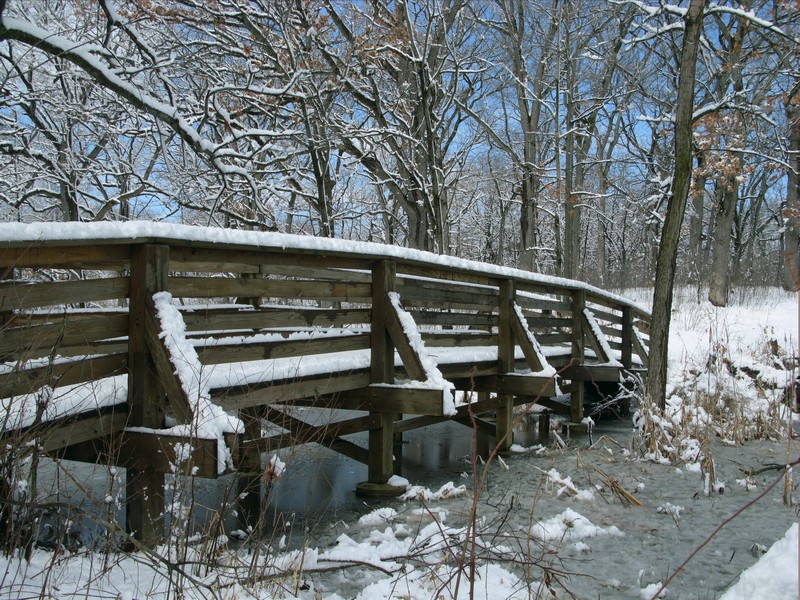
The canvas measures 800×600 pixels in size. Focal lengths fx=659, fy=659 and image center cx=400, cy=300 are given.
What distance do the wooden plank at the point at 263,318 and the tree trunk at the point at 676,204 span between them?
12.5 ft

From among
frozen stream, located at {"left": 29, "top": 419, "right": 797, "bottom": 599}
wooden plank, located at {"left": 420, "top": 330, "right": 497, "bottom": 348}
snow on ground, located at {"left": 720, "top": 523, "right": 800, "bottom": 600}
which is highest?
wooden plank, located at {"left": 420, "top": 330, "right": 497, "bottom": 348}

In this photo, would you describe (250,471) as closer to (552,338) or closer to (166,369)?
(166,369)

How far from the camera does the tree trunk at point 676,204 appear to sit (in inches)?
303

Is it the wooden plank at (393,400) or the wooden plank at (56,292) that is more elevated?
the wooden plank at (56,292)

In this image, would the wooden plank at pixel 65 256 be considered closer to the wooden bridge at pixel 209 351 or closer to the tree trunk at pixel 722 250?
the wooden bridge at pixel 209 351

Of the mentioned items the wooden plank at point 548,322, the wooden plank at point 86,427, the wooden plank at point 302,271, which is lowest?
the wooden plank at point 86,427

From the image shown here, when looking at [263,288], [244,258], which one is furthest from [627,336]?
[244,258]

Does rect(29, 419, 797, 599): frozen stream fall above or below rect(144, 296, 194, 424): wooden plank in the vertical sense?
below

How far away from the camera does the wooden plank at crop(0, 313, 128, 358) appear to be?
11.8 feet

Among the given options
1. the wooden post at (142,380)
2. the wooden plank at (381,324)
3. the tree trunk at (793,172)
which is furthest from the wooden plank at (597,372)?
the tree trunk at (793,172)

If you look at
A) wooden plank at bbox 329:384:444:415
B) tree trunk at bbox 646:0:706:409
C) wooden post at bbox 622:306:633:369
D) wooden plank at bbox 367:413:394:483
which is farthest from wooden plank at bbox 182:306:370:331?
wooden post at bbox 622:306:633:369

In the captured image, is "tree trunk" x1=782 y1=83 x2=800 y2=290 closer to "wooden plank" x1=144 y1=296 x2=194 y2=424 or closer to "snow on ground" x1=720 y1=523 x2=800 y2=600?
"snow on ground" x1=720 y1=523 x2=800 y2=600

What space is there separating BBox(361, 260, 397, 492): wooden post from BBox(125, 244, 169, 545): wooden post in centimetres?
236

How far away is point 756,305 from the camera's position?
20047mm
